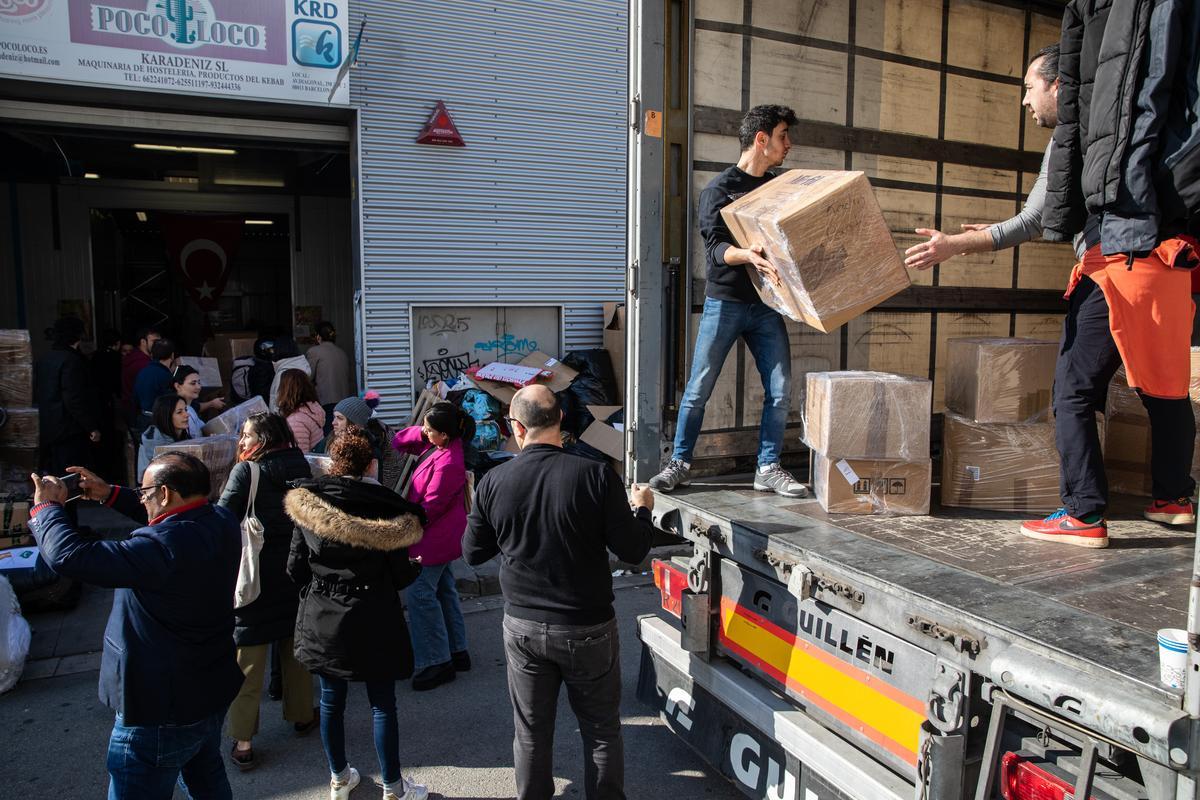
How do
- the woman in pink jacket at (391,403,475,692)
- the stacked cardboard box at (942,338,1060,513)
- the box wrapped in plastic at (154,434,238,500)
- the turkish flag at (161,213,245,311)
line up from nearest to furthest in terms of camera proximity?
1. the stacked cardboard box at (942,338,1060,513)
2. the woman in pink jacket at (391,403,475,692)
3. the box wrapped in plastic at (154,434,238,500)
4. the turkish flag at (161,213,245,311)

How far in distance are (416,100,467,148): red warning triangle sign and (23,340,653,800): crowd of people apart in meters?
6.53

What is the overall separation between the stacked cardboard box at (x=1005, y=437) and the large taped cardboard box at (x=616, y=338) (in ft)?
22.0

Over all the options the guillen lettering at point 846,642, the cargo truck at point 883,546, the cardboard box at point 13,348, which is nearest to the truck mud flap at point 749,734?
the cargo truck at point 883,546

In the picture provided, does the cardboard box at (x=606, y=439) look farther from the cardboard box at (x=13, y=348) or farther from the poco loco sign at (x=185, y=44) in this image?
the cardboard box at (x=13, y=348)

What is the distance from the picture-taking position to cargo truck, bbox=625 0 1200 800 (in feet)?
7.00

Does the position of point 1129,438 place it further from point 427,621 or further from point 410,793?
point 427,621

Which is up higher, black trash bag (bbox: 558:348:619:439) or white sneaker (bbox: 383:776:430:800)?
black trash bag (bbox: 558:348:619:439)

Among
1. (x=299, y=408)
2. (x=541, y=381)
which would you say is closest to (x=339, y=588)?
(x=299, y=408)

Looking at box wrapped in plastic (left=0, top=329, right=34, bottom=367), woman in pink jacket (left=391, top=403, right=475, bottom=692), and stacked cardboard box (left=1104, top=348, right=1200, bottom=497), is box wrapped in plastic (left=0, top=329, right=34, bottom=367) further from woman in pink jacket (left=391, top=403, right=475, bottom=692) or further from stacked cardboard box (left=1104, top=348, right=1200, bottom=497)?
stacked cardboard box (left=1104, top=348, right=1200, bottom=497)

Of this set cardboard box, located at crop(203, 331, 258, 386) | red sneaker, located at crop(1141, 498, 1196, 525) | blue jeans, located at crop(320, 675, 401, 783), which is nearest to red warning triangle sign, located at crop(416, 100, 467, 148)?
cardboard box, located at crop(203, 331, 258, 386)

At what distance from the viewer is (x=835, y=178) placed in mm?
3479

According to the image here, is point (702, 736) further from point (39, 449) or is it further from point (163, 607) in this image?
point (39, 449)

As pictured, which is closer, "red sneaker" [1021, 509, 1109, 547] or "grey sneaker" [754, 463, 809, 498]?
"red sneaker" [1021, 509, 1109, 547]

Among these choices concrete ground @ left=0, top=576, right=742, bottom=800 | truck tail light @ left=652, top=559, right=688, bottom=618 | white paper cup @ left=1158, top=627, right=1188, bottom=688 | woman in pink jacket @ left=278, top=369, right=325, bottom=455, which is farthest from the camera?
woman in pink jacket @ left=278, top=369, right=325, bottom=455
